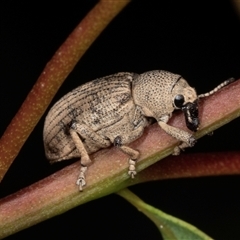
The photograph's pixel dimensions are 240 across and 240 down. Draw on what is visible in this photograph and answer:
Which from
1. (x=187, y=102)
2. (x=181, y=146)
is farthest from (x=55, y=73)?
(x=187, y=102)

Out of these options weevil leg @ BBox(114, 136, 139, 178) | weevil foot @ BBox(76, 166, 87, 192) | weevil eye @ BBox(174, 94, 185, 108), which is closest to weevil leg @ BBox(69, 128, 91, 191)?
weevil foot @ BBox(76, 166, 87, 192)

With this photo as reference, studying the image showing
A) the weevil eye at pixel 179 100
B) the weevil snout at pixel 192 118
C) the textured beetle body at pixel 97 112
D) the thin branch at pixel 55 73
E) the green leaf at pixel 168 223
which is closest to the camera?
the thin branch at pixel 55 73

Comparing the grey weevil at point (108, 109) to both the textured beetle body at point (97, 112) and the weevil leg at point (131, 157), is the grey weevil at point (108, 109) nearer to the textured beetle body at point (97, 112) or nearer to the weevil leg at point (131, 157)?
the textured beetle body at point (97, 112)

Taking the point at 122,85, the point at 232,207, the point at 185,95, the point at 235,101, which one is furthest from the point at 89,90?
the point at 232,207

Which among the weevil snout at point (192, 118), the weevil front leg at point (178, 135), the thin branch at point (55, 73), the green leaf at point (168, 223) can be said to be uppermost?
the thin branch at point (55, 73)

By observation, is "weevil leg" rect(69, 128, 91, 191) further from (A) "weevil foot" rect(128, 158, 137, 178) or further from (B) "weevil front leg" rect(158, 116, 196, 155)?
(B) "weevil front leg" rect(158, 116, 196, 155)

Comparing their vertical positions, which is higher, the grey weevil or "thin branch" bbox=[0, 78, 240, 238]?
the grey weevil

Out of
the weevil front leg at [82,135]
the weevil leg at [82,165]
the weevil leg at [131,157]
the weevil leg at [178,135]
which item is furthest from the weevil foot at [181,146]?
the weevil front leg at [82,135]
